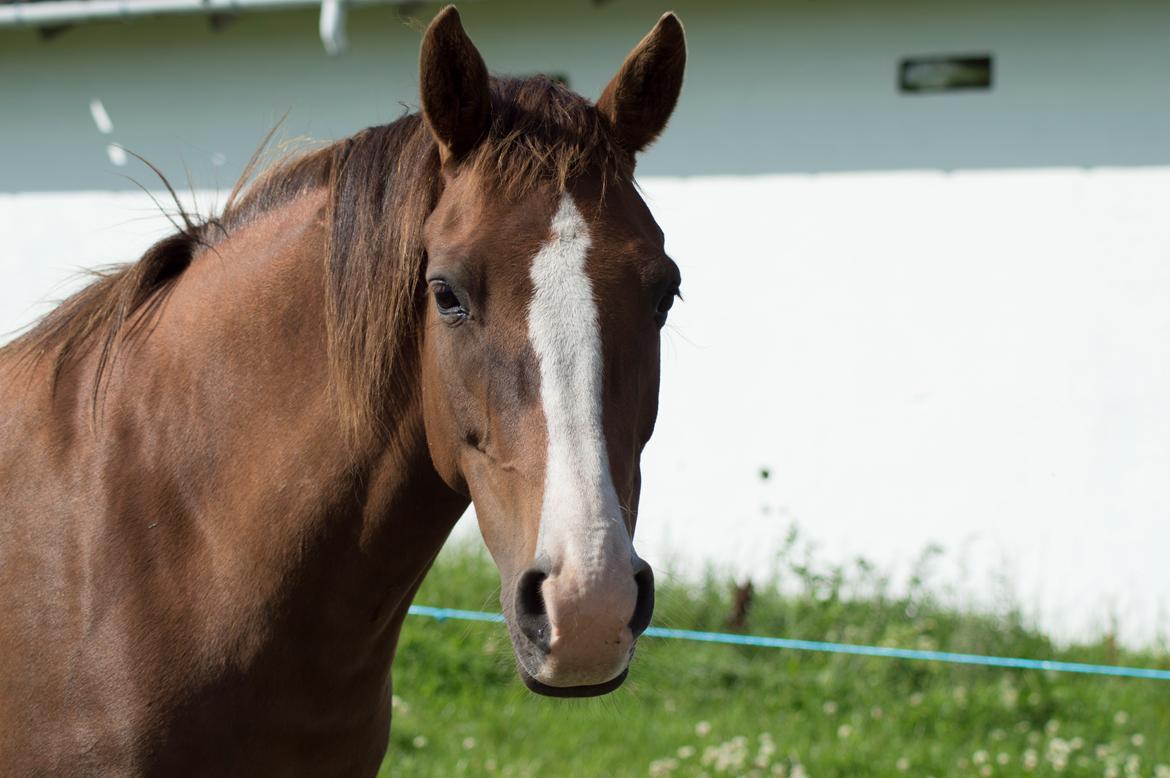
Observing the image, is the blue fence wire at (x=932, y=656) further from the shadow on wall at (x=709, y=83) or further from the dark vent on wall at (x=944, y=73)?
the dark vent on wall at (x=944, y=73)

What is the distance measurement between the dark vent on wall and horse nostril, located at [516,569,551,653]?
5.52m

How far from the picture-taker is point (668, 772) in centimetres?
481

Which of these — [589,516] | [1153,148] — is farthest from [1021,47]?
[589,516]

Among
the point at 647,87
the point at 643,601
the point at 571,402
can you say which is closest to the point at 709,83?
the point at 647,87

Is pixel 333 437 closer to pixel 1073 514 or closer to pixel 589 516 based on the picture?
pixel 589 516

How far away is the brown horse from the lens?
2.06m

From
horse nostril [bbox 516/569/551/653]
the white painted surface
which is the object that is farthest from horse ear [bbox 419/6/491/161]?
the white painted surface

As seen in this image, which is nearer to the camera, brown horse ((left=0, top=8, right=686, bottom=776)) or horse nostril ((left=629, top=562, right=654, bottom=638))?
horse nostril ((left=629, top=562, right=654, bottom=638))

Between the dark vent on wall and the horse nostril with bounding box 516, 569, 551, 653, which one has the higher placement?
the dark vent on wall

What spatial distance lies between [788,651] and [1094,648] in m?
1.61

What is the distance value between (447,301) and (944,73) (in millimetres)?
5315

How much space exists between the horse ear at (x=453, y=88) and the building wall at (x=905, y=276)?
4467mm

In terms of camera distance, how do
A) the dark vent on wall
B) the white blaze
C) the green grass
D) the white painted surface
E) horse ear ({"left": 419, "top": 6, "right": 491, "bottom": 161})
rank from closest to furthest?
the white blaze < horse ear ({"left": 419, "top": 6, "right": 491, "bottom": 161}) < the green grass < the white painted surface < the dark vent on wall

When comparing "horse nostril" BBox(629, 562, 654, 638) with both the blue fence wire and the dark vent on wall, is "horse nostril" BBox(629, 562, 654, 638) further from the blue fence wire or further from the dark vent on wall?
the dark vent on wall
